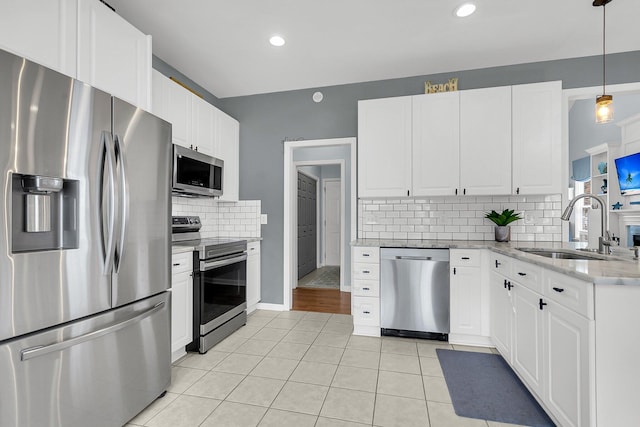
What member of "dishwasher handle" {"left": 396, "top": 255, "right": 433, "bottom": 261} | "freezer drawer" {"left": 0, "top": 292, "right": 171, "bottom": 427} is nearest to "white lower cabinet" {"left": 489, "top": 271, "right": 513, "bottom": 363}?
"dishwasher handle" {"left": 396, "top": 255, "right": 433, "bottom": 261}

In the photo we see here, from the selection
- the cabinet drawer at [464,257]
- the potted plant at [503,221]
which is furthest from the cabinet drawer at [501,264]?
the potted plant at [503,221]

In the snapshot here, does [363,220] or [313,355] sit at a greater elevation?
[363,220]

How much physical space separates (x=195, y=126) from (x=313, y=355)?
2507 millimetres

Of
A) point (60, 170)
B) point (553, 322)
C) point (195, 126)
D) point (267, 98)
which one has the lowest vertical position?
point (553, 322)

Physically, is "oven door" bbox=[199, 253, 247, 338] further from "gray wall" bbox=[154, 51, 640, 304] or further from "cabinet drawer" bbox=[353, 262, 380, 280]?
"cabinet drawer" bbox=[353, 262, 380, 280]

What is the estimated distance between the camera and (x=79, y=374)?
56.2 inches

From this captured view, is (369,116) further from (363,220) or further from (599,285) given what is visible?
(599,285)

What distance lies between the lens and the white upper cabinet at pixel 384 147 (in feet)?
10.4

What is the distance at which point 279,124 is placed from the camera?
3924 millimetres

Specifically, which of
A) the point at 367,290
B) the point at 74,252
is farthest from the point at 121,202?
the point at 367,290

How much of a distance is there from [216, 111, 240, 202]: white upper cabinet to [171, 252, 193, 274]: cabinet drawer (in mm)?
1184

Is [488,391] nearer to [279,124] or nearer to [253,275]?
[253,275]

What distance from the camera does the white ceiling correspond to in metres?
2.33

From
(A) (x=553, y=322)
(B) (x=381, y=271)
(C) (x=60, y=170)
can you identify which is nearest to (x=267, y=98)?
(B) (x=381, y=271)
